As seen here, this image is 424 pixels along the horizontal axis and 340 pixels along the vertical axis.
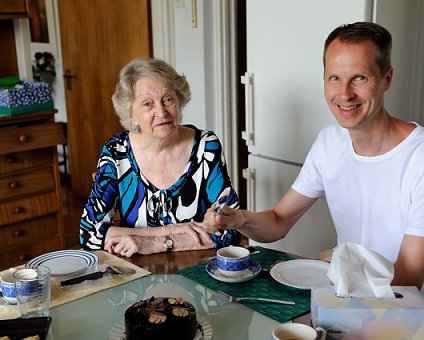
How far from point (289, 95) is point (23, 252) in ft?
5.55

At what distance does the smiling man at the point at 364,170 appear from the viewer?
140 cm

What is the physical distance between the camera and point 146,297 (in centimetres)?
128

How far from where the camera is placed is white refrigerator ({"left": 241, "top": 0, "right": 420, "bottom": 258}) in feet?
7.33

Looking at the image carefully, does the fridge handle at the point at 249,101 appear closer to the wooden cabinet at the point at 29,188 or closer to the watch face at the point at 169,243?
the wooden cabinet at the point at 29,188

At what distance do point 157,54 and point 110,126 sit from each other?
0.73m

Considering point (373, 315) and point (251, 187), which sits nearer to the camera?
point (373, 315)

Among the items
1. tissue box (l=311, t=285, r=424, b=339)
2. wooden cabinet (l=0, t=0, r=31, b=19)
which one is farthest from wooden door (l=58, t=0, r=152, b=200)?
tissue box (l=311, t=285, r=424, b=339)

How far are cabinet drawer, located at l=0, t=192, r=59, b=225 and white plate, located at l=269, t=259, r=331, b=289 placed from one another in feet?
6.32

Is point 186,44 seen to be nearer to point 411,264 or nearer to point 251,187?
point 251,187

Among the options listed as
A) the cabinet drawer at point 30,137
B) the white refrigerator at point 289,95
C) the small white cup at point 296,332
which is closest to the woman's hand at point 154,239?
the small white cup at point 296,332

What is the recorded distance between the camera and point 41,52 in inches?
211

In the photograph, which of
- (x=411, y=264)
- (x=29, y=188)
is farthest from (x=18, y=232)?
(x=411, y=264)

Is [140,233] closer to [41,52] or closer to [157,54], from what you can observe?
[157,54]

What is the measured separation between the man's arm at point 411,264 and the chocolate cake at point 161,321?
0.52 m
